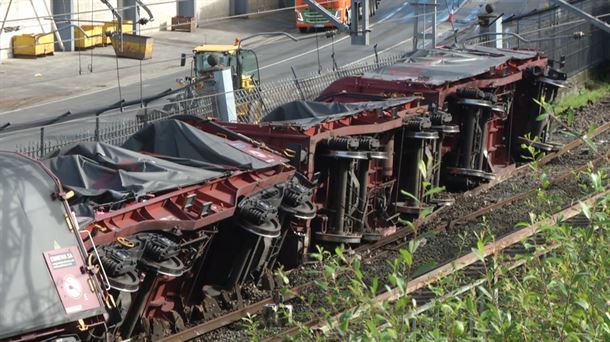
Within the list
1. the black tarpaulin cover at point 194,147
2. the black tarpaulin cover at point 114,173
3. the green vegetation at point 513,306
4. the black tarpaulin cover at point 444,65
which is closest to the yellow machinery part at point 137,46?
the black tarpaulin cover at point 444,65

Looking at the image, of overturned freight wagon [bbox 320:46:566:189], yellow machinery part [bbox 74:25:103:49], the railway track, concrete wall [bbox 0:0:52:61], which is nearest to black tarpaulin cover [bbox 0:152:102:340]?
the railway track

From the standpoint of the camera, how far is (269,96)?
990 inches

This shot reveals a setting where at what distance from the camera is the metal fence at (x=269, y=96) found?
21766 mm

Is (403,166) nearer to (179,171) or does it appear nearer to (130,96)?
(179,171)

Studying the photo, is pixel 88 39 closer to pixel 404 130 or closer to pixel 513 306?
pixel 404 130

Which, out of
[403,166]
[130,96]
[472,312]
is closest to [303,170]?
[403,166]

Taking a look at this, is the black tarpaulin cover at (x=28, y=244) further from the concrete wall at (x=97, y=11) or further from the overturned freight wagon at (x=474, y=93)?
the concrete wall at (x=97, y=11)

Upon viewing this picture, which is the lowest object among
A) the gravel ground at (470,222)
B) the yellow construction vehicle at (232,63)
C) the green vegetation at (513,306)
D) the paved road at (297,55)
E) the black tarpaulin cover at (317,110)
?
the gravel ground at (470,222)

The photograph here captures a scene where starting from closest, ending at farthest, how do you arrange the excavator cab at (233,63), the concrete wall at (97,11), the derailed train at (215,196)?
1. the derailed train at (215,196)
2. the excavator cab at (233,63)
3. the concrete wall at (97,11)

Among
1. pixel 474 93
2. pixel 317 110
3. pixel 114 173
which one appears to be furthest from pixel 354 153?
pixel 474 93

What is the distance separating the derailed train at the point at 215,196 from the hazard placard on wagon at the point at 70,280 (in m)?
0.01

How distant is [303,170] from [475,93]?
618cm

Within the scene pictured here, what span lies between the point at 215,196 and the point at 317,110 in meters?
4.92

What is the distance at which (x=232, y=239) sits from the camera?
1532 cm
